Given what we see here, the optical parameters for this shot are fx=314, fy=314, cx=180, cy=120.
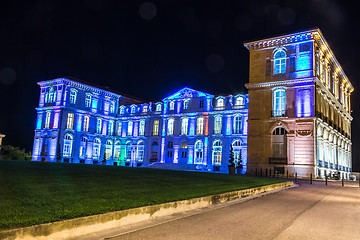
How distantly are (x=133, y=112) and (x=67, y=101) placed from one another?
12298 mm

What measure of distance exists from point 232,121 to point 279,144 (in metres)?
12.6

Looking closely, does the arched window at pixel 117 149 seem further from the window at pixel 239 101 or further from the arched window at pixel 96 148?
the window at pixel 239 101

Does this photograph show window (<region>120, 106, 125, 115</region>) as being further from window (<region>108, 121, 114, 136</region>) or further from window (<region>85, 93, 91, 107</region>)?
window (<region>85, 93, 91, 107</region>)

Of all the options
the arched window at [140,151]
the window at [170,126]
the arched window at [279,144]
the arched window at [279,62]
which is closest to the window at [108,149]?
the arched window at [140,151]

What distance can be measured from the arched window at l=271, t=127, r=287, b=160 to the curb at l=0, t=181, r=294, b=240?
24257mm

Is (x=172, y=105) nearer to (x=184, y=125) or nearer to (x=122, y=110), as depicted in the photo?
(x=184, y=125)

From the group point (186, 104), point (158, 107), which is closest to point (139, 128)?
point (158, 107)

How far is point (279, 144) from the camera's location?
107 feet

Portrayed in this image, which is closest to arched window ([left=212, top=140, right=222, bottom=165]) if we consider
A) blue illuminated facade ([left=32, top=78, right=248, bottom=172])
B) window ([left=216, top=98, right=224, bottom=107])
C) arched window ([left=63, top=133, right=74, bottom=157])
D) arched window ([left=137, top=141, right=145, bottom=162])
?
blue illuminated facade ([left=32, top=78, right=248, bottom=172])

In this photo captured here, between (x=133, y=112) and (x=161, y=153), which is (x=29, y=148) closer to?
(x=133, y=112)

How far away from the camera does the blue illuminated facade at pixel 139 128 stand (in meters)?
45.0

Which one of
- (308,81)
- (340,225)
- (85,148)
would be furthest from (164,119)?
(340,225)

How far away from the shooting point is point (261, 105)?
34.4 m

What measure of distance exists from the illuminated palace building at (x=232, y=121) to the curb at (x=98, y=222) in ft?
80.9
